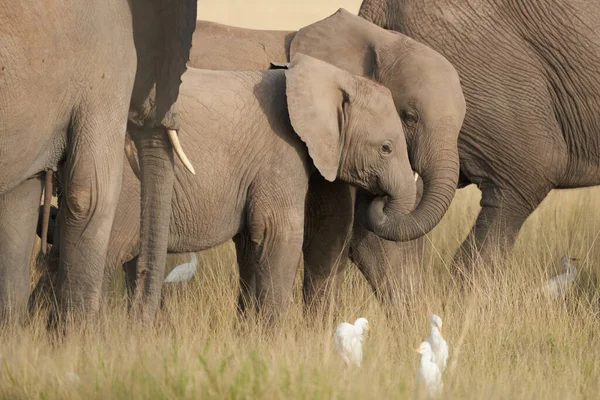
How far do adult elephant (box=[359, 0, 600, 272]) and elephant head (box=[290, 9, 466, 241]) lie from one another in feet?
2.08

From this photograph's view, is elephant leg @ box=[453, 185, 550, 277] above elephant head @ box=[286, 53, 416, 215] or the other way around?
the other way around

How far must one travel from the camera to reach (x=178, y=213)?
6285mm

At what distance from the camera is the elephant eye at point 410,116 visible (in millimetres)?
6772

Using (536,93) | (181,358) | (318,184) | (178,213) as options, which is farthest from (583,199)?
(181,358)

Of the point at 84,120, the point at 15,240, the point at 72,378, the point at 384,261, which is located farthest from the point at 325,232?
the point at 72,378

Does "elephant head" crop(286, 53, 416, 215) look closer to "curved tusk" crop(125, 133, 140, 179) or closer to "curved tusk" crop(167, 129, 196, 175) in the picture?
"curved tusk" crop(125, 133, 140, 179)

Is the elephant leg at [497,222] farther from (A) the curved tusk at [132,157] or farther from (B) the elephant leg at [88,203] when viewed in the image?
(B) the elephant leg at [88,203]

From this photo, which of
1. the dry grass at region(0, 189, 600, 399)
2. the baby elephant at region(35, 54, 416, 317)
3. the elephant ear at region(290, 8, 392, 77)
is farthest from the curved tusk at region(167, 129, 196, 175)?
the elephant ear at region(290, 8, 392, 77)

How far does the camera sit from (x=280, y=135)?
6441 mm

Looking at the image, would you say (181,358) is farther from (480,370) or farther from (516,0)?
(516,0)

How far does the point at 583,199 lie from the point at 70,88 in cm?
777

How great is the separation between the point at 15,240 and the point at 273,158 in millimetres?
1399

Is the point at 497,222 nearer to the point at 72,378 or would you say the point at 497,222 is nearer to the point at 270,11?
the point at 72,378

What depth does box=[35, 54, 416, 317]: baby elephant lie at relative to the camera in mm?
6305
